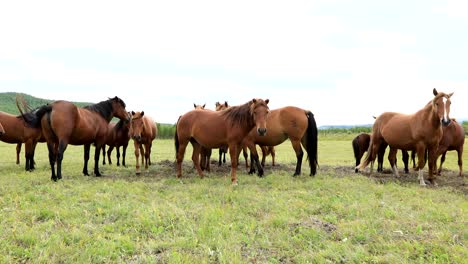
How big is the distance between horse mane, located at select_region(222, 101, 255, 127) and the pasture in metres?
1.71

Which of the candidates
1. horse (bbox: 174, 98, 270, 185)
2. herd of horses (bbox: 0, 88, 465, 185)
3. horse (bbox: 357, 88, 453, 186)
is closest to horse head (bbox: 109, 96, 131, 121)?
herd of horses (bbox: 0, 88, 465, 185)

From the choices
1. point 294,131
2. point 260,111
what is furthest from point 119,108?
point 294,131

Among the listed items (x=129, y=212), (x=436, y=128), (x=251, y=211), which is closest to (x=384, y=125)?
(x=436, y=128)

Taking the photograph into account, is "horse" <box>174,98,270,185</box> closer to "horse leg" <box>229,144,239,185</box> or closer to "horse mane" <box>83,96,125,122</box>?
"horse leg" <box>229,144,239,185</box>

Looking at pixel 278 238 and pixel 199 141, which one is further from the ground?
pixel 199 141

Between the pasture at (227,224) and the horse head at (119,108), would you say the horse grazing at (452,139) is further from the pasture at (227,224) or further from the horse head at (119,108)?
the horse head at (119,108)

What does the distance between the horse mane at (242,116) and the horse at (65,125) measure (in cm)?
395

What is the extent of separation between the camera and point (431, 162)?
859cm

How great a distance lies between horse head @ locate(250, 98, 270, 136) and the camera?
757 centimetres

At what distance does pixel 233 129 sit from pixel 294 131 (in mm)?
2176

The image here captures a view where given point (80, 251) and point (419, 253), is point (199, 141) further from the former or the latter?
point (419, 253)

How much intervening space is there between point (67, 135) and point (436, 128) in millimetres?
9753

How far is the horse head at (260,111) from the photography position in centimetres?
757

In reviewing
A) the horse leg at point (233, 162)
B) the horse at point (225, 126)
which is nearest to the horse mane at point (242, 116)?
the horse at point (225, 126)
